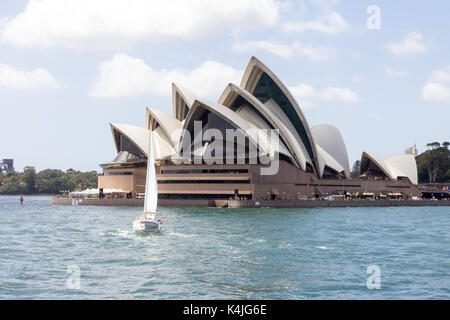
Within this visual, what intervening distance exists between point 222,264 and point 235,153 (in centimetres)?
6035

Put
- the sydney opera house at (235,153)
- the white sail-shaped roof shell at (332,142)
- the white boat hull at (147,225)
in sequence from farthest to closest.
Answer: the white sail-shaped roof shell at (332,142), the sydney opera house at (235,153), the white boat hull at (147,225)

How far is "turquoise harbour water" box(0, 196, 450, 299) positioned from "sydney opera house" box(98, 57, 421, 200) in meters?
41.0

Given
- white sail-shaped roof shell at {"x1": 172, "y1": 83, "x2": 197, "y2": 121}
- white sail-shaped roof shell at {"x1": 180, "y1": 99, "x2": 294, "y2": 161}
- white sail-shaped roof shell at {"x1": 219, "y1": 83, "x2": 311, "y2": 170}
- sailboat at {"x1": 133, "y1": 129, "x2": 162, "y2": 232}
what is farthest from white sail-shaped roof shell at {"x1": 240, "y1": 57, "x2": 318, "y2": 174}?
sailboat at {"x1": 133, "y1": 129, "x2": 162, "y2": 232}

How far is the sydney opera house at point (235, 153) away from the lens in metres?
79.8

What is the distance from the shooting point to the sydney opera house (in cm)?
7975

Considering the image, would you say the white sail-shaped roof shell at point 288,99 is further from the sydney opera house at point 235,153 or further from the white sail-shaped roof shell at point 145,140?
the white sail-shaped roof shell at point 145,140

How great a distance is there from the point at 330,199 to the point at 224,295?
74.7 m

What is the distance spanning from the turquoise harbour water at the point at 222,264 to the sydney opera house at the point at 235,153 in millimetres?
40966

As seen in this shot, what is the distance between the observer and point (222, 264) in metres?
22.8

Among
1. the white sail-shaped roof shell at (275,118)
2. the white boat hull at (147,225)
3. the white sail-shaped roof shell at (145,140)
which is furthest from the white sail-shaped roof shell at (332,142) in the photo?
the white boat hull at (147,225)

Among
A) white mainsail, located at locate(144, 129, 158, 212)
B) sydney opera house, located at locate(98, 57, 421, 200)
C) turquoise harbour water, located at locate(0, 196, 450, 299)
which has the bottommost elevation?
turquoise harbour water, located at locate(0, 196, 450, 299)

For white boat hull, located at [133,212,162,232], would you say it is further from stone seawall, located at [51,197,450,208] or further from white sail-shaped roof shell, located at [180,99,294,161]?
white sail-shaped roof shell, located at [180,99,294,161]
